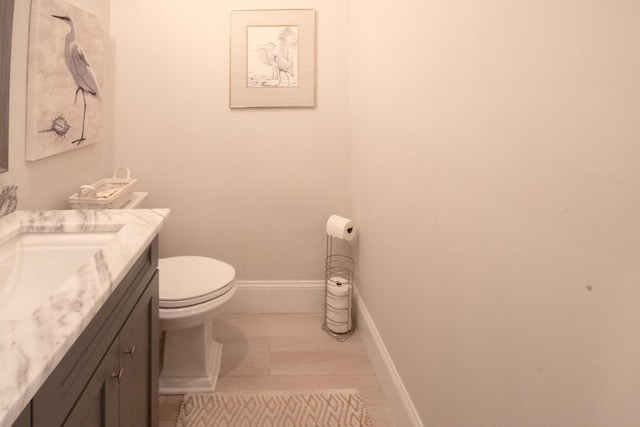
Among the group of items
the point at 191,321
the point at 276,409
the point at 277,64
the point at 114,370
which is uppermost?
the point at 277,64

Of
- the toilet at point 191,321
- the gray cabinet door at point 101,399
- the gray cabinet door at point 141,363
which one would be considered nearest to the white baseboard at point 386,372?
the toilet at point 191,321

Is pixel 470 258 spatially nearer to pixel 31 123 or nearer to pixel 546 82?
pixel 546 82

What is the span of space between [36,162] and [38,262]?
2.15 ft

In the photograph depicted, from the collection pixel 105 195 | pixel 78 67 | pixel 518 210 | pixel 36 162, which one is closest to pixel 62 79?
pixel 78 67

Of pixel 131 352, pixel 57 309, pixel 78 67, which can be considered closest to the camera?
pixel 57 309

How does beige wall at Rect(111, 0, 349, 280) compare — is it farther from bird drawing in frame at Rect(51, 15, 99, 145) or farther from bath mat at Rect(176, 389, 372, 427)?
bath mat at Rect(176, 389, 372, 427)

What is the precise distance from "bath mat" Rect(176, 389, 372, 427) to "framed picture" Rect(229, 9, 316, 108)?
1534 millimetres

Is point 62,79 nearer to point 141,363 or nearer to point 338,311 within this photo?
point 141,363

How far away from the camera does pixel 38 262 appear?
1.22 m

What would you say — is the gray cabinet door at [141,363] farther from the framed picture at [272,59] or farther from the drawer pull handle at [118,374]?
the framed picture at [272,59]

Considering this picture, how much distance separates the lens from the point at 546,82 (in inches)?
33.0

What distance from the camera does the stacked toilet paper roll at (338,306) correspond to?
243cm

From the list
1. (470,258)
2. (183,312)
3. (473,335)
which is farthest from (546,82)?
(183,312)

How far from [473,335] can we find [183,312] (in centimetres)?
115
